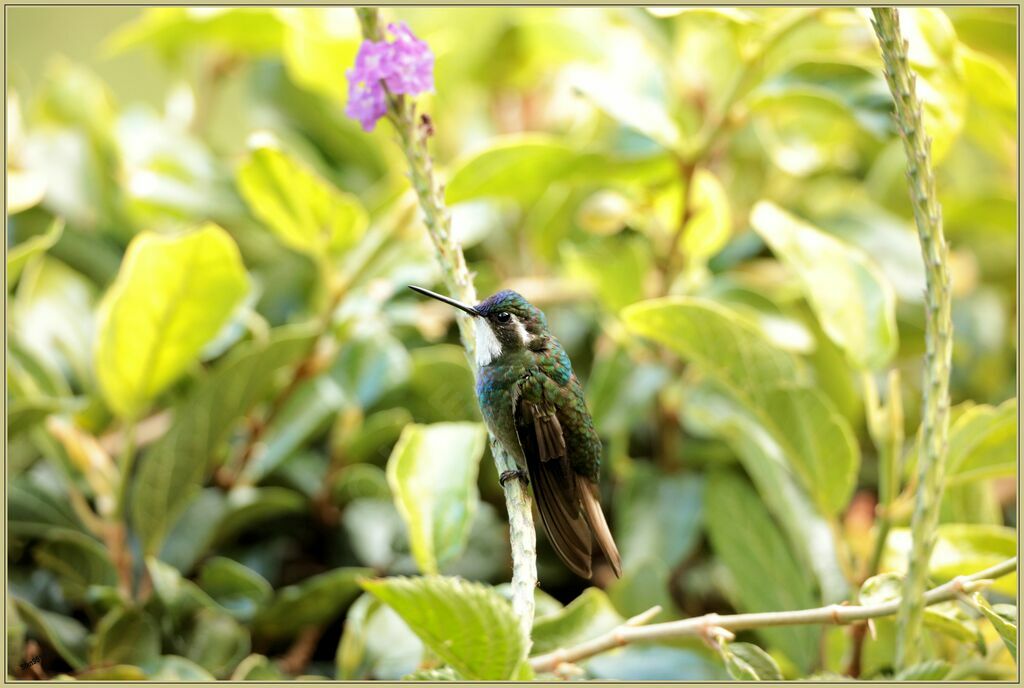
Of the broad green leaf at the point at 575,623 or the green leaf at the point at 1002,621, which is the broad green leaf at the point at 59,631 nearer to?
the broad green leaf at the point at 575,623

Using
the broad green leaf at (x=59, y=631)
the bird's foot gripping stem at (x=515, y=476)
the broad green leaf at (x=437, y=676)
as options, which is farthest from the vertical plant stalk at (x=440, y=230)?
the broad green leaf at (x=59, y=631)

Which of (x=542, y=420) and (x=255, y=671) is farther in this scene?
(x=255, y=671)

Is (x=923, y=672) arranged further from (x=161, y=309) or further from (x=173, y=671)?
(x=161, y=309)

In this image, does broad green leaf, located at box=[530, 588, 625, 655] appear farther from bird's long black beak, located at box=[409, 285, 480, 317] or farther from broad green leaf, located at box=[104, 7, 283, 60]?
broad green leaf, located at box=[104, 7, 283, 60]

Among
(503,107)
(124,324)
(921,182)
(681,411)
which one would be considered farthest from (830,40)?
(124,324)

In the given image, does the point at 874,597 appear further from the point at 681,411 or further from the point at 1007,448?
the point at 681,411

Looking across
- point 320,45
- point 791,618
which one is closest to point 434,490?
point 791,618

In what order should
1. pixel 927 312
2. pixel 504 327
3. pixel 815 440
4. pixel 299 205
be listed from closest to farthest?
pixel 927 312, pixel 504 327, pixel 815 440, pixel 299 205
